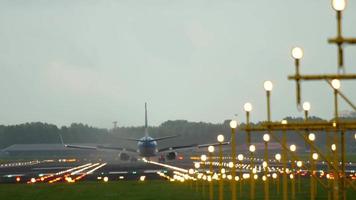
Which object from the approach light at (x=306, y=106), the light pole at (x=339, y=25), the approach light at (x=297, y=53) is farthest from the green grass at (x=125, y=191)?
the light pole at (x=339, y=25)

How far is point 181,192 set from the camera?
173 ft

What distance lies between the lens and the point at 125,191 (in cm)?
5441

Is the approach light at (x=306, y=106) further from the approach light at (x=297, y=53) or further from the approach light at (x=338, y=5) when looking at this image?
the approach light at (x=338, y=5)

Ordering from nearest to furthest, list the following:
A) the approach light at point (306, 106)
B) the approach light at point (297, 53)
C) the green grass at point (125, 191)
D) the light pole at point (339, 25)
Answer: the light pole at point (339, 25) < the approach light at point (297, 53) < the approach light at point (306, 106) < the green grass at point (125, 191)

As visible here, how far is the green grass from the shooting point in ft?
159

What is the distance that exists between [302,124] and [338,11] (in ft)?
36.1

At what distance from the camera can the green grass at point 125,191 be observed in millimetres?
48562

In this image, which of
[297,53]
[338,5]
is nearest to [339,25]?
[338,5]

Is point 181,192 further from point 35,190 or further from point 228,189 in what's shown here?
point 35,190

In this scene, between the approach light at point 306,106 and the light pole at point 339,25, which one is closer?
the light pole at point 339,25

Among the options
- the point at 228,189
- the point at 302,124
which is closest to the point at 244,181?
the point at 228,189

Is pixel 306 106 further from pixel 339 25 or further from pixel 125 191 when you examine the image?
pixel 125 191

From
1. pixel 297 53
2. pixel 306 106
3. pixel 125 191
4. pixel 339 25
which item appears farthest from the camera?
pixel 125 191

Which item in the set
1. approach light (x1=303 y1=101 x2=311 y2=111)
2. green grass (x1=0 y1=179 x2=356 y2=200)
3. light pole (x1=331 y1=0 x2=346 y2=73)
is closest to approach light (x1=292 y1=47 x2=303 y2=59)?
light pole (x1=331 y1=0 x2=346 y2=73)
